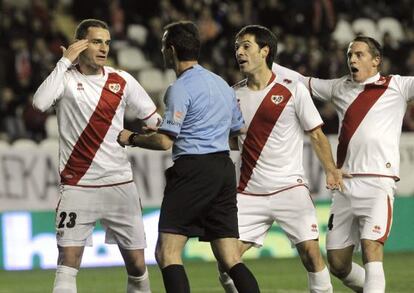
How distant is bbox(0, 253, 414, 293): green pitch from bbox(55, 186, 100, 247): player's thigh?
9.86 ft

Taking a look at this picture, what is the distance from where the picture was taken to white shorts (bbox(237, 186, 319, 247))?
9.16 meters

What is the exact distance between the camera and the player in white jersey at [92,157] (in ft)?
29.4

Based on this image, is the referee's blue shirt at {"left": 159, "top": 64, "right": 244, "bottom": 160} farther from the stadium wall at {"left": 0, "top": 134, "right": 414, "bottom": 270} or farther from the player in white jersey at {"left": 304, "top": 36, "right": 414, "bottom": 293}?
the stadium wall at {"left": 0, "top": 134, "right": 414, "bottom": 270}

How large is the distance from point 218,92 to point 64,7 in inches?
535

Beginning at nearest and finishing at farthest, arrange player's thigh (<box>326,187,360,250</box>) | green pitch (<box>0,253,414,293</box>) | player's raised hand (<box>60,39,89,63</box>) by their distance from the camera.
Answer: player's raised hand (<box>60,39,89,63</box>), player's thigh (<box>326,187,360,250</box>), green pitch (<box>0,253,414,293</box>)

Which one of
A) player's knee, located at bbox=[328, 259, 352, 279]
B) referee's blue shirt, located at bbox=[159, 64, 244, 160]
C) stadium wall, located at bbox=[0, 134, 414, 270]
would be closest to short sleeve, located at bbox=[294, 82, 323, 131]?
referee's blue shirt, located at bbox=[159, 64, 244, 160]

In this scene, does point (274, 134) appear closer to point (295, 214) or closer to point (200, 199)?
point (295, 214)

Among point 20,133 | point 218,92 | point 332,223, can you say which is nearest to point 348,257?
point 332,223

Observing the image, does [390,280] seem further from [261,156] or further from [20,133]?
[20,133]

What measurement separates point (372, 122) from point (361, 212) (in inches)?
25.7

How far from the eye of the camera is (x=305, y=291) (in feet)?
37.6

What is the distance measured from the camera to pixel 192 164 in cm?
820

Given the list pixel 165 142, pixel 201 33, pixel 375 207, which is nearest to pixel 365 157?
pixel 375 207

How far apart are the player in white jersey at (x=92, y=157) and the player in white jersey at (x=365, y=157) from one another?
1.46 m
